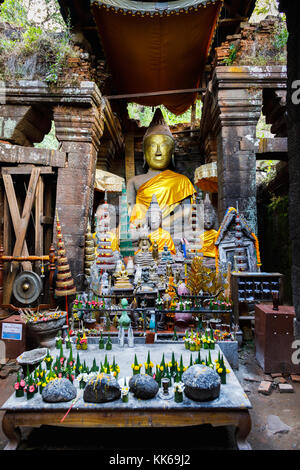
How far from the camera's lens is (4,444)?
8.67ft

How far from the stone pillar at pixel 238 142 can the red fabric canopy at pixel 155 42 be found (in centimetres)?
124

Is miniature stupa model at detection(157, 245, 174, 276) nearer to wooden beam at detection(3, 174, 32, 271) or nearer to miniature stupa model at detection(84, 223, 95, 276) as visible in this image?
miniature stupa model at detection(84, 223, 95, 276)

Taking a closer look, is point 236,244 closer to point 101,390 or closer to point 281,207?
point 281,207

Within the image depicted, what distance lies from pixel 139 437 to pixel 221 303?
2323 mm

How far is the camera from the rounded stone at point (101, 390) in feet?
8.05

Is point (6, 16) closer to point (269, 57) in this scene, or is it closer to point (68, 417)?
point (269, 57)

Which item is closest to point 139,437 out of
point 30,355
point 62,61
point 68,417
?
point 68,417

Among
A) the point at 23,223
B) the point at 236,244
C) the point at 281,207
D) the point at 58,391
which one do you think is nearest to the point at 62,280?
the point at 23,223

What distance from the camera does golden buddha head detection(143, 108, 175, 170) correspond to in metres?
9.68

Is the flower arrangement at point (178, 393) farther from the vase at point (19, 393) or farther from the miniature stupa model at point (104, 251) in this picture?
the miniature stupa model at point (104, 251)

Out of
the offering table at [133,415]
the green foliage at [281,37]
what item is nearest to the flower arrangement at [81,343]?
the offering table at [133,415]

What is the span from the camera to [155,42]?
6.56 metres

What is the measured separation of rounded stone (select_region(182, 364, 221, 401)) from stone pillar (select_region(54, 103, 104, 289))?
383 centimetres

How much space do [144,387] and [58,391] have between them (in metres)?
0.71
